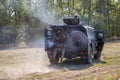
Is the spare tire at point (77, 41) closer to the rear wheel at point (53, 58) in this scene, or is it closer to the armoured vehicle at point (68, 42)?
the armoured vehicle at point (68, 42)

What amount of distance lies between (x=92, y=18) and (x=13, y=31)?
13468 mm

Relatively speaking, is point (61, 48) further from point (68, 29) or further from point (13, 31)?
point (13, 31)

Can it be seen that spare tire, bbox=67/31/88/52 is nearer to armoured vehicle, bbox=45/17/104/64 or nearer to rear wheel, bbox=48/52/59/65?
armoured vehicle, bbox=45/17/104/64

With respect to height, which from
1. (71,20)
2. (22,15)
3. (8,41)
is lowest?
(8,41)

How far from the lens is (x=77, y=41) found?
13.9m

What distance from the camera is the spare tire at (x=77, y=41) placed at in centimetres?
1383

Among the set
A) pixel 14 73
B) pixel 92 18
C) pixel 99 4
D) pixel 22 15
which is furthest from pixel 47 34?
pixel 99 4

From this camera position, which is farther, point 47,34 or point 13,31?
point 13,31

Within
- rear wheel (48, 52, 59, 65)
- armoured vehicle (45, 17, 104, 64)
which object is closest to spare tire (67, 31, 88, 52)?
armoured vehicle (45, 17, 104, 64)

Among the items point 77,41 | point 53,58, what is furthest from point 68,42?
point 53,58

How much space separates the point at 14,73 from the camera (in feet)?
36.2

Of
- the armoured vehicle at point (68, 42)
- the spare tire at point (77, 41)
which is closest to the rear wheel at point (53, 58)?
the armoured vehicle at point (68, 42)

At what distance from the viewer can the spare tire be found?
1383cm

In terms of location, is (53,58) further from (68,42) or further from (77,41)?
(77,41)
